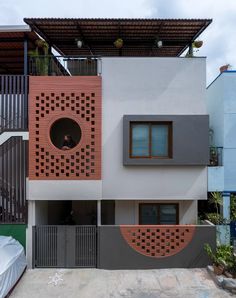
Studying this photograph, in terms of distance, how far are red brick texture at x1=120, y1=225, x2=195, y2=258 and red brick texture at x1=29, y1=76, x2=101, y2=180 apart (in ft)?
7.72

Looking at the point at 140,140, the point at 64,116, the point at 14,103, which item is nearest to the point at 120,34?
the point at 64,116

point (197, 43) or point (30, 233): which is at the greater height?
point (197, 43)

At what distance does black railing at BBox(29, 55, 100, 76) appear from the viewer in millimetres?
10375

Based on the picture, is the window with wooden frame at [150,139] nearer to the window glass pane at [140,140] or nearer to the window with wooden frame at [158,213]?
the window glass pane at [140,140]

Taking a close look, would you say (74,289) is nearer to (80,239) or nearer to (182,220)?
(80,239)

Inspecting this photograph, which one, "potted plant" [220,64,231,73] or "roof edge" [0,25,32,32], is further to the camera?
"potted plant" [220,64,231,73]

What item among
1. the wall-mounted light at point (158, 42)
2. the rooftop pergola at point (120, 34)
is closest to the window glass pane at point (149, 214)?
the wall-mounted light at point (158, 42)

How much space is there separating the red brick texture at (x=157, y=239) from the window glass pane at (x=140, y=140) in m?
2.70

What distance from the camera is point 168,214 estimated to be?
36.5 ft

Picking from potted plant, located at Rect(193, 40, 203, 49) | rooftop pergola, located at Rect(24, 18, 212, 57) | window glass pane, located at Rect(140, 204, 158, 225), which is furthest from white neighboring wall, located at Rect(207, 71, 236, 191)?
window glass pane, located at Rect(140, 204, 158, 225)

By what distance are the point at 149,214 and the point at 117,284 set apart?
3259 mm

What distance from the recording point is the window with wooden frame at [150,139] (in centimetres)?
1011

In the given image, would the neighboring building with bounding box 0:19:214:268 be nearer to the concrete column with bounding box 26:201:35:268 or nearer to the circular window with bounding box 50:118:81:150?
the concrete column with bounding box 26:201:35:268

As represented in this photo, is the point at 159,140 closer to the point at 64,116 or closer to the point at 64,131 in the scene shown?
the point at 64,116
